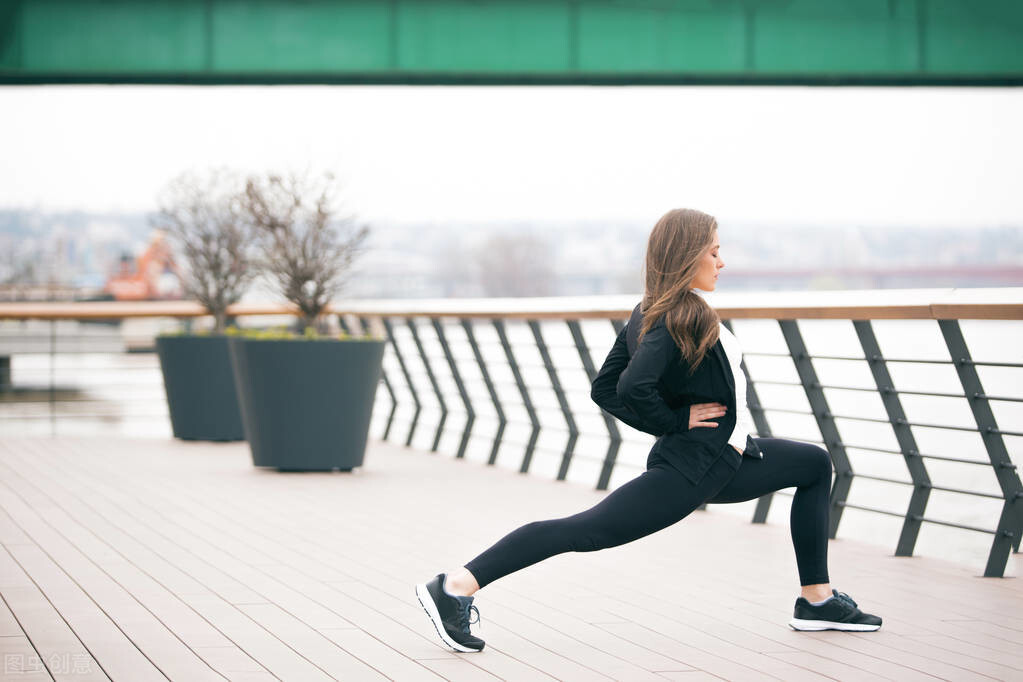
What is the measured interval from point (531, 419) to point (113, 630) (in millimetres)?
6150

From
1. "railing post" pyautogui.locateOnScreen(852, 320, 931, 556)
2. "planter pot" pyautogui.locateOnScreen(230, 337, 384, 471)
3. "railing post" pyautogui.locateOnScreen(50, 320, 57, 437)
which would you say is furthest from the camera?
"railing post" pyautogui.locateOnScreen(50, 320, 57, 437)

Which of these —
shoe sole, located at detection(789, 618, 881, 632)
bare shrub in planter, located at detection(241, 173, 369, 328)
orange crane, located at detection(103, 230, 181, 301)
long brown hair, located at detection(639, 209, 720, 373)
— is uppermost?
orange crane, located at detection(103, 230, 181, 301)

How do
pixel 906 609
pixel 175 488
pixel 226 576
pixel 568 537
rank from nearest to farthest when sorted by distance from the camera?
pixel 568 537
pixel 906 609
pixel 226 576
pixel 175 488

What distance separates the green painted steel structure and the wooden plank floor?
4.46 m

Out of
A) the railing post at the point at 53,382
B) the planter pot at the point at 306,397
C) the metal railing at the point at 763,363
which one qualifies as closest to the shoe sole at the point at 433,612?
the metal railing at the point at 763,363

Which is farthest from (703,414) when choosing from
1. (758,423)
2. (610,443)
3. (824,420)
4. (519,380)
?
(519,380)

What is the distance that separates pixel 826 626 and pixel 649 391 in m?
1.15

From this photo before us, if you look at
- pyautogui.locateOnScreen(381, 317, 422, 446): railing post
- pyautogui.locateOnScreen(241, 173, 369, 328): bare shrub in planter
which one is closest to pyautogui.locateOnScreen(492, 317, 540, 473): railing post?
pyautogui.locateOnScreen(241, 173, 369, 328): bare shrub in planter

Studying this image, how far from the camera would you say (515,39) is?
1152cm

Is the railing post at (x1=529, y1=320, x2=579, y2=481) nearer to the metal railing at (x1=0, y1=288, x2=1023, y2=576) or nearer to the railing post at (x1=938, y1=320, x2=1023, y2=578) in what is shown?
the metal railing at (x1=0, y1=288, x2=1023, y2=576)

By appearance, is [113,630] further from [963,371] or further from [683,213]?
[963,371]

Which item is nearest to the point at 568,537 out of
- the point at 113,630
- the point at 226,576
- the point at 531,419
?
the point at 113,630

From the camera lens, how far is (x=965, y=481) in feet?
105

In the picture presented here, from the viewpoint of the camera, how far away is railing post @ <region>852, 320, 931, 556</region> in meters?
6.41
